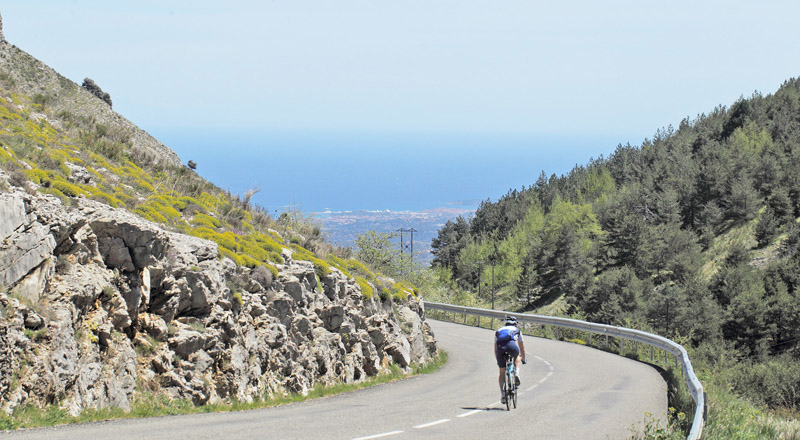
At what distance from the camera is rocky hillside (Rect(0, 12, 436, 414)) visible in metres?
10.0

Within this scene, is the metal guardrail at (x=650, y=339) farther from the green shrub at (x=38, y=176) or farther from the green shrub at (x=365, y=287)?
the green shrub at (x=38, y=176)

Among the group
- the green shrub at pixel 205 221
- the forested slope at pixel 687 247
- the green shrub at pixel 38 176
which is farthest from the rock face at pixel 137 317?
the forested slope at pixel 687 247

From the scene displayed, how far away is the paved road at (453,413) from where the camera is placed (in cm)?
956

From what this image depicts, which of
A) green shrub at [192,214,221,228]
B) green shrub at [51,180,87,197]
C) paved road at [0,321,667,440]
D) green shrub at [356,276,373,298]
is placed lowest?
paved road at [0,321,667,440]

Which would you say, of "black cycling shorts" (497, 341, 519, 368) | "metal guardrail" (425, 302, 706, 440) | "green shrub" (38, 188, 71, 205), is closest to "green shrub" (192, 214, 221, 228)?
"green shrub" (38, 188, 71, 205)

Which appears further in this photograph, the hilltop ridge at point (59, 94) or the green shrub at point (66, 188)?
the hilltop ridge at point (59, 94)

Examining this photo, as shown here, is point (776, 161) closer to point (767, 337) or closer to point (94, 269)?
point (767, 337)

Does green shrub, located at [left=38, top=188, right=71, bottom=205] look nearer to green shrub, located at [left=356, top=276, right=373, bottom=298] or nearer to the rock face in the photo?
the rock face

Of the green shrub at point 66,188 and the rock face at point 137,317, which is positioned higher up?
the green shrub at point 66,188

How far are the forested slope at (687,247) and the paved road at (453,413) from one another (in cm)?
1470

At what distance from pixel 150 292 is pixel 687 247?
73914mm

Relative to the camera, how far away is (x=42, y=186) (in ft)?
41.4

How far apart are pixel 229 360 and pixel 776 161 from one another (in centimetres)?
8986

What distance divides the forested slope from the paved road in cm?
1470
